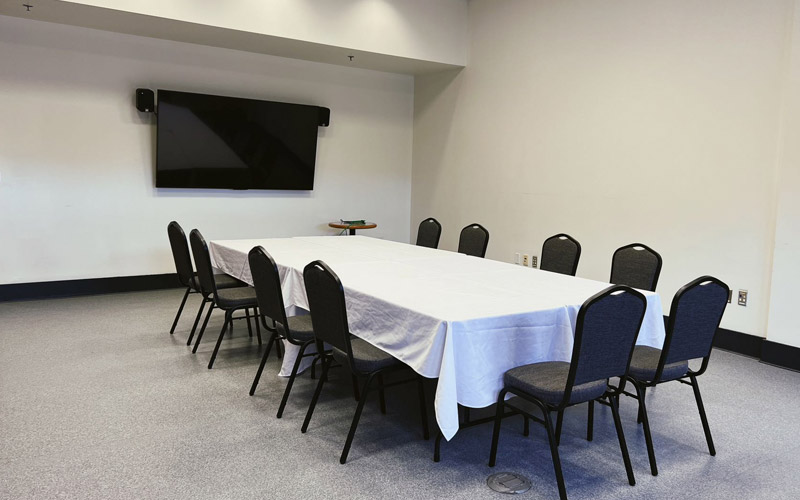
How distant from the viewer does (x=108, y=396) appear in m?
3.57

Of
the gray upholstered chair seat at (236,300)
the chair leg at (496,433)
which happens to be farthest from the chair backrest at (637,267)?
the gray upholstered chair seat at (236,300)

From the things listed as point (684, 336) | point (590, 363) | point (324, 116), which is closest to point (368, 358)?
point (590, 363)

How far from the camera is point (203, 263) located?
416 centimetres

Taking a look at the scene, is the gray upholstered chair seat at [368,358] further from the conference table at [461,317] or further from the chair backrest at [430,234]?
the chair backrest at [430,234]

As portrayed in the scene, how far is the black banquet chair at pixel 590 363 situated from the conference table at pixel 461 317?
0.50 feet

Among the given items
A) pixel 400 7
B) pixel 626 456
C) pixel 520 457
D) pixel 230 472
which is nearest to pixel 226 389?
pixel 230 472

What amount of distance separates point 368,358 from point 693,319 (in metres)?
1.53

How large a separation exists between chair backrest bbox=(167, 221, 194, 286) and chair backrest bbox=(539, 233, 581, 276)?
273cm

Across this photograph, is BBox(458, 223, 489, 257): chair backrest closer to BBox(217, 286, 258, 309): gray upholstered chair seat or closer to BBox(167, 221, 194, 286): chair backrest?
BBox(217, 286, 258, 309): gray upholstered chair seat

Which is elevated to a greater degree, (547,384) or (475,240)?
(475,240)

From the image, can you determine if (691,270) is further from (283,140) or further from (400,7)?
(283,140)

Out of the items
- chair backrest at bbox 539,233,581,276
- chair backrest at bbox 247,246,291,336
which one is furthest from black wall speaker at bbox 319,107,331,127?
chair backrest at bbox 247,246,291,336

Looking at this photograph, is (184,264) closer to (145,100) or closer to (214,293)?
(214,293)

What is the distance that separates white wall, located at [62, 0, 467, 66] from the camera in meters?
5.68
